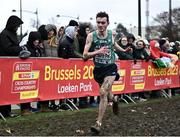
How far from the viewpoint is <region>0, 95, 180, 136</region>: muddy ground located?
834 centimetres

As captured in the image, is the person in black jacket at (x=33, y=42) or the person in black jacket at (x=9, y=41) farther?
the person in black jacket at (x=33, y=42)

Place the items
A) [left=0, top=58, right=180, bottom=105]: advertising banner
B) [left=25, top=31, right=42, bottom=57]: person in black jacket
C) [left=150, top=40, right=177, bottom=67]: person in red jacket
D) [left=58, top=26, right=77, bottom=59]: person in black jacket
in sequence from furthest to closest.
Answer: [left=150, top=40, right=177, bottom=67]: person in red jacket < [left=58, top=26, right=77, bottom=59]: person in black jacket < [left=25, top=31, right=42, bottom=57]: person in black jacket < [left=0, top=58, right=180, bottom=105]: advertising banner

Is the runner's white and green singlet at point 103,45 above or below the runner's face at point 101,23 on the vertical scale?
below

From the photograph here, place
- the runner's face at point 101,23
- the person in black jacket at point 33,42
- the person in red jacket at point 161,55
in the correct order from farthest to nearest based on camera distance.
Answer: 1. the person in red jacket at point 161,55
2. the person in black jacket at point 33,42
3. the runner's face at point 101,23

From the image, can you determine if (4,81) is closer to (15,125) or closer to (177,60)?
(15,125)

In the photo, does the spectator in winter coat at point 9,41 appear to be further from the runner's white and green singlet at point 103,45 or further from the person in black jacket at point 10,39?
the runner's white and green singlet at point 103,45

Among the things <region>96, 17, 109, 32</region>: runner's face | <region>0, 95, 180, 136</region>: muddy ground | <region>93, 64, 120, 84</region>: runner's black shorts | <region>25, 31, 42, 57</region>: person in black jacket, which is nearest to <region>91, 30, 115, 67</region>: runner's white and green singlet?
<region>93, 64, 120, 84</region>: runner's black shorts

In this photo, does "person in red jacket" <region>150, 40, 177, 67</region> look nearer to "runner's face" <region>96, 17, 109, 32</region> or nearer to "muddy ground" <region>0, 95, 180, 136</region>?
"muddy ground" <region>0, 95, 180, 136</region>

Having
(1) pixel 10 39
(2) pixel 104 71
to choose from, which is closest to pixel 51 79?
(1) pixel 10 39

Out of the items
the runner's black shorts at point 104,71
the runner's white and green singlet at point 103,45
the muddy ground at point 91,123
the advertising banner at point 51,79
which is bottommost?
the muddy ground at point 91,123

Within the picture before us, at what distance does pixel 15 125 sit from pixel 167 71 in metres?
9.17

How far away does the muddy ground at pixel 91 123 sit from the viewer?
27.4 feet

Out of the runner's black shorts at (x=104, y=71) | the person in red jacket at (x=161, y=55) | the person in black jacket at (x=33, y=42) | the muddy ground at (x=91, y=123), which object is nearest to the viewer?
the muddy ground at (x=91, y=123)

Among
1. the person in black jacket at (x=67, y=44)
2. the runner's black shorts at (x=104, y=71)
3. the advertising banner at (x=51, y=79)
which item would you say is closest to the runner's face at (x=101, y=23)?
the runner's black shorts at (x=104, y=71)
